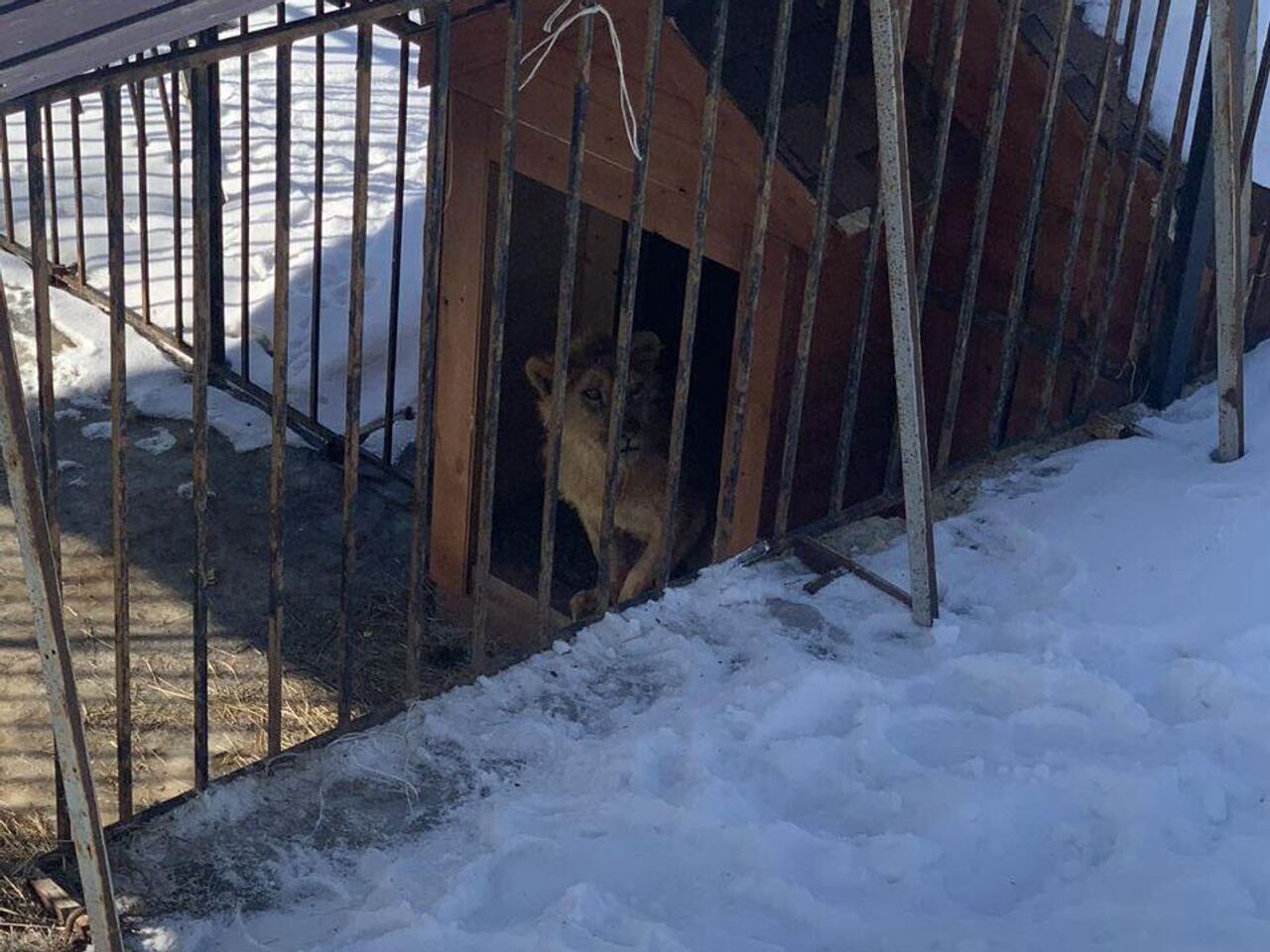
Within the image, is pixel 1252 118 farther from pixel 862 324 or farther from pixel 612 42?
pixel 612 42

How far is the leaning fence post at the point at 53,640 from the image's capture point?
2398mm

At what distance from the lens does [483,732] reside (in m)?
3.46

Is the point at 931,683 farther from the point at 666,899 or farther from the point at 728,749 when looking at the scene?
the point at 666,899

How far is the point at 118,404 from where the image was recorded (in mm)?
3018

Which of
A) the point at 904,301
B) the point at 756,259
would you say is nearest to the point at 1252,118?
the point at 904,301

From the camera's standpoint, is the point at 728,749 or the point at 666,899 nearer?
the point at 666,899

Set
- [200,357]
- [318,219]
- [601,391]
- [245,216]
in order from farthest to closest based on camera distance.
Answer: [245,216]
[318,219]
[601,391]
[200,357]

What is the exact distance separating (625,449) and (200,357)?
3.39 m

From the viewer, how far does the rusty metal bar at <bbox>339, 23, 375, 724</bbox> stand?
3.08m

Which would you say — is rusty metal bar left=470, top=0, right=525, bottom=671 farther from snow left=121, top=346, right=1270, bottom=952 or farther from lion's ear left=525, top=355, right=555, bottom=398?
lion's ear left=525, top=355, right=555, bottom=398

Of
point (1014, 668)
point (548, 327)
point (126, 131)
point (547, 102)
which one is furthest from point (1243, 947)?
point (126, 131)

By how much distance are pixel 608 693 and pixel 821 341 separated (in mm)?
2210

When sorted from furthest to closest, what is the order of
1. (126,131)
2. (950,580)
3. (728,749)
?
(126,131) → (950,580) → (728,749)

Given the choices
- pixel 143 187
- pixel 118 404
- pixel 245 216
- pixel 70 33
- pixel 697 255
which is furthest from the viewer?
pixel 143 187
